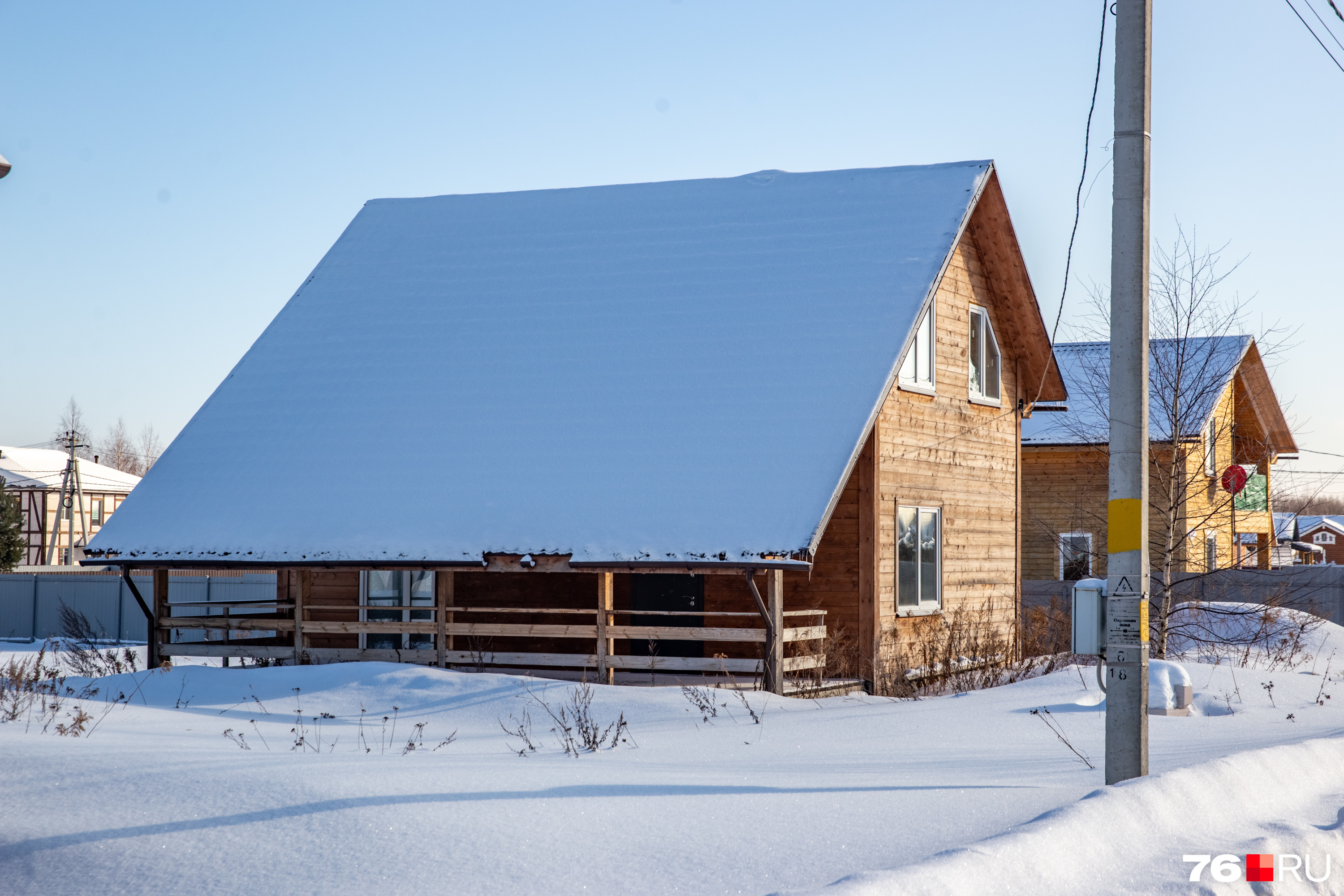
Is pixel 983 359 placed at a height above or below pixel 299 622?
above

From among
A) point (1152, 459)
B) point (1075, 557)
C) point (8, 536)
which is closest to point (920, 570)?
point (1152, 459)

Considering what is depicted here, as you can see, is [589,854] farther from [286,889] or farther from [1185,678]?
[1185,678]

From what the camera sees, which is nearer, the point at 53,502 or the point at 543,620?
the point at 543,620

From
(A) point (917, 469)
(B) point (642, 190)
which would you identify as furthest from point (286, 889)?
(B) point (642, 190)

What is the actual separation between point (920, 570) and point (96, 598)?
26563mm

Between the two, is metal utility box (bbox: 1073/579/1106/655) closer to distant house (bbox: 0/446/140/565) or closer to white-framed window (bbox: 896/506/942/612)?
white-framed window (bbox: 896/506/942/612)

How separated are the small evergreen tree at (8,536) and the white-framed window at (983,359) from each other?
38.4 m

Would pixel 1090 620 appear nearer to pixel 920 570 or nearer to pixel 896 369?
pixel 896 369

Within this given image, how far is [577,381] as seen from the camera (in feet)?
62.3

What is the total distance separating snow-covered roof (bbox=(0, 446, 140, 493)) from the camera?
77750 mm

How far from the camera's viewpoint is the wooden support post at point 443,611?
1759cm

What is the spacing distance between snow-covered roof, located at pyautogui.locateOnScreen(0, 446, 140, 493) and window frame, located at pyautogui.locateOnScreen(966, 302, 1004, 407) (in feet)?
209

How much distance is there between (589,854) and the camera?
6.68 metres

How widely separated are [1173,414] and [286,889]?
16227 mm
